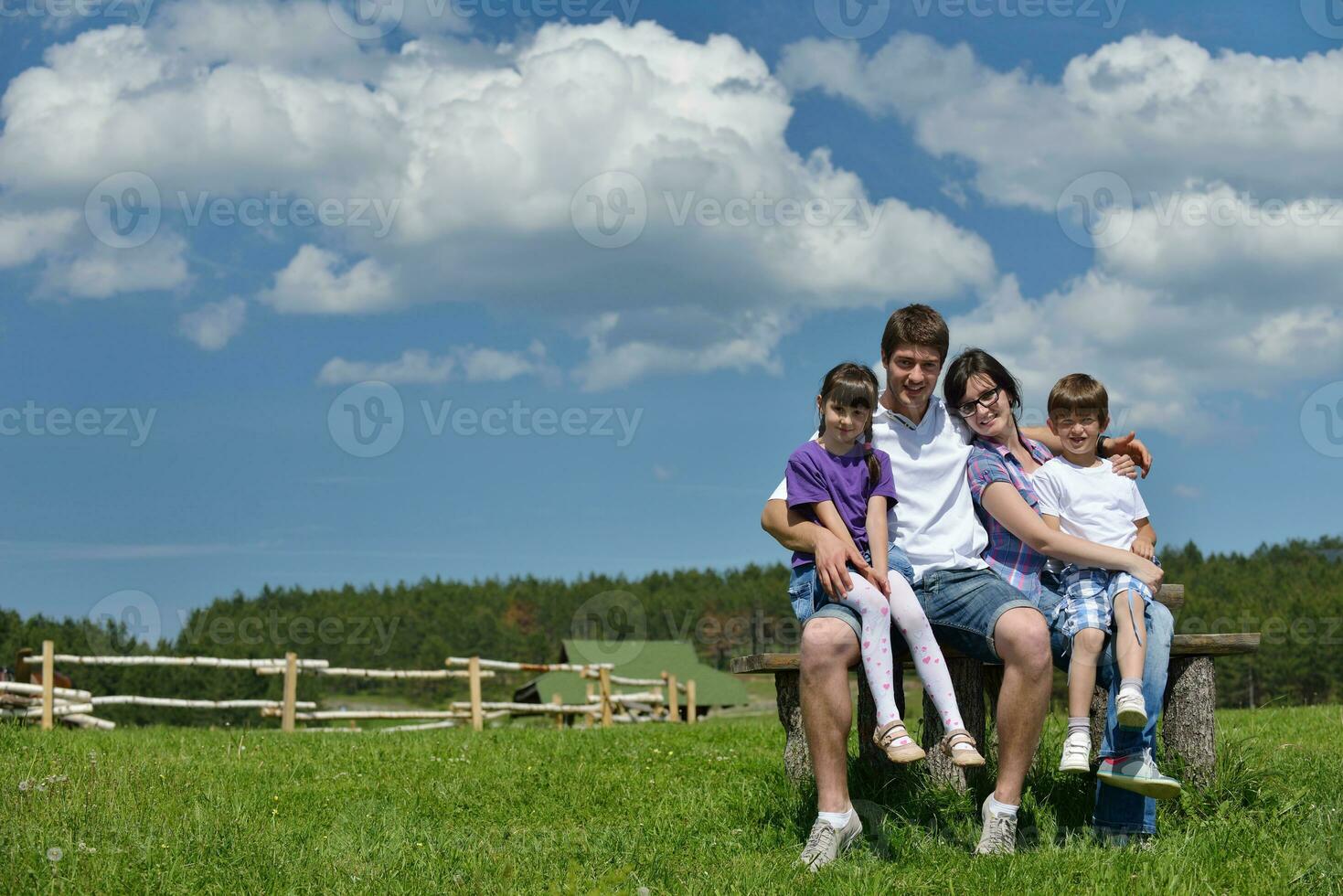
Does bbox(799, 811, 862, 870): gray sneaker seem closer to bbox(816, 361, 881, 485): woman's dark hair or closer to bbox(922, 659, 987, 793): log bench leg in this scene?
bbox(922, 659, 987, 793): log bench leg

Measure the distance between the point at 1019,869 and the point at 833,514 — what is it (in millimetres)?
1358

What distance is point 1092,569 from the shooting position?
444 centimetres

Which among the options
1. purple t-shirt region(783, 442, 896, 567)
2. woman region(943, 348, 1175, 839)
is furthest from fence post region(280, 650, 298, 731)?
woman region(943, 348, 1175, 839)

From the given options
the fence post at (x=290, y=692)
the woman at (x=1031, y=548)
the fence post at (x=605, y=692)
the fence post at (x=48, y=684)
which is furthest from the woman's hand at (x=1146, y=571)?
the fence post at (x=605, y=692)

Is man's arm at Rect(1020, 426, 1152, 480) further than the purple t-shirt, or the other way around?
man's arm at Rect(1020, 426, 1152, 480)

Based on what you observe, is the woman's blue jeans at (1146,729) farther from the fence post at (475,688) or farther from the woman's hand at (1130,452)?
the fence post at (475,688)

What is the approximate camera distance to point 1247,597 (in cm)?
7062

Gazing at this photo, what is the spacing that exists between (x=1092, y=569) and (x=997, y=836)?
3.61 ft

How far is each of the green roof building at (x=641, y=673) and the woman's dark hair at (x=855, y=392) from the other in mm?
36395

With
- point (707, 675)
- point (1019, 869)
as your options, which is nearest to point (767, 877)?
point (1019, 869)

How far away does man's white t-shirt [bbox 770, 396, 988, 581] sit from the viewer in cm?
444

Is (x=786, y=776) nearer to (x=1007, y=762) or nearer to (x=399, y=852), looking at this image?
(x=1007, y=762)

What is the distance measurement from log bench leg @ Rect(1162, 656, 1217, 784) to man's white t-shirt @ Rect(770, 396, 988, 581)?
984 mm

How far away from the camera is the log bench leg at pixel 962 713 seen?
14.8 feet
